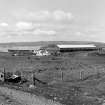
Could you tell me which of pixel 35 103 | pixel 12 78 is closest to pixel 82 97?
pixel 35 103

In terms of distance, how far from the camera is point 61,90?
602 inches

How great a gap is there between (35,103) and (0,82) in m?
7.15

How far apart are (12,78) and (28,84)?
2245 mm

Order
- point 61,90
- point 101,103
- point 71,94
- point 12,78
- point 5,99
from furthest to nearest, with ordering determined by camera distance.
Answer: point 12,78 → point 61,90 → point 71,94 → point 5,99 → point 101,103

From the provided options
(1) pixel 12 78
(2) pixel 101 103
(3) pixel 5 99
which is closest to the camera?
(2) pixel 101 103

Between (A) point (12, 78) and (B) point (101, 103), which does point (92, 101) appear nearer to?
(B) point (101, 103)

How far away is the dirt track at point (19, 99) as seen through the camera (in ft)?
40.5

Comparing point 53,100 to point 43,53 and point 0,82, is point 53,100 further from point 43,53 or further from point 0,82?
point 43,53

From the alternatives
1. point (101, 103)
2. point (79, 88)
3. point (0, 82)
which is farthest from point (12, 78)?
point (101, 103)

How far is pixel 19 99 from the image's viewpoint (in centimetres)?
1320

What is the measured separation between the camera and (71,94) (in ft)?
46.4

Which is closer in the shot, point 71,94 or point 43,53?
point 71,94

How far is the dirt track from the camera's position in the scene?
12353mm

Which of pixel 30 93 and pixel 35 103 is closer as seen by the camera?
pixel 35 103
